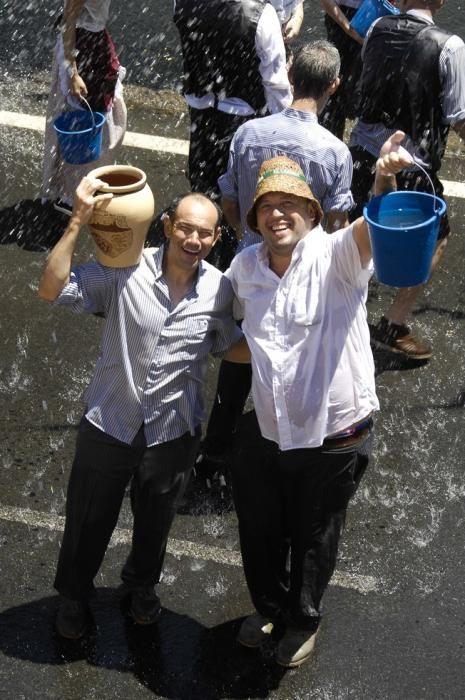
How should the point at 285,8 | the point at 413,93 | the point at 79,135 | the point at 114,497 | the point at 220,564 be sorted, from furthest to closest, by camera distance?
the point at 285,8
the point at 79,135
the point at 413,93
the point at 220,564
the point at 114,497

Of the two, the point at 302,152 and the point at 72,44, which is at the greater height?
the point at 302,152

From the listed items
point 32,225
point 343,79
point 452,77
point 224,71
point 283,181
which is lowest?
point 32,225

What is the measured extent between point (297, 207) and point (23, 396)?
8.37ft

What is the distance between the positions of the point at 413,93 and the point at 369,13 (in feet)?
6.14

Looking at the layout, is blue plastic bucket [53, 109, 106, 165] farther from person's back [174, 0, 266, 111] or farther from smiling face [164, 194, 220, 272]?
smiling face [164, 194, 220, 272]

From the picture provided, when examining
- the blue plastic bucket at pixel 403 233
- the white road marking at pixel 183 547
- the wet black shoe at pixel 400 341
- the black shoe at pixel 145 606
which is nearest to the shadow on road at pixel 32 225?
the wet black shoe at pixel 400 341

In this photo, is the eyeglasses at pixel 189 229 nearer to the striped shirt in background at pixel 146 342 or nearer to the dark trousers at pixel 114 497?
the striped shirt in background at pixel 146 342

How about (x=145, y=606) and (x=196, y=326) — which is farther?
(x=145, y=606)

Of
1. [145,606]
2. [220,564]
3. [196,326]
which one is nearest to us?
[196,326]

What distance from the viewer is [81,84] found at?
7.64m

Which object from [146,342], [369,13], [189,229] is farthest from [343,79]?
[146,342]

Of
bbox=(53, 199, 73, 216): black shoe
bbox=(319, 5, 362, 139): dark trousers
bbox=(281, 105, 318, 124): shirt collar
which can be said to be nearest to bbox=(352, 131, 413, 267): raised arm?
bbox=(281, 105, 318, 124): shirt collar

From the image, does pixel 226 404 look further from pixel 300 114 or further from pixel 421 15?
pixel 421 15

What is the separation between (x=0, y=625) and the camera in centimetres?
489
